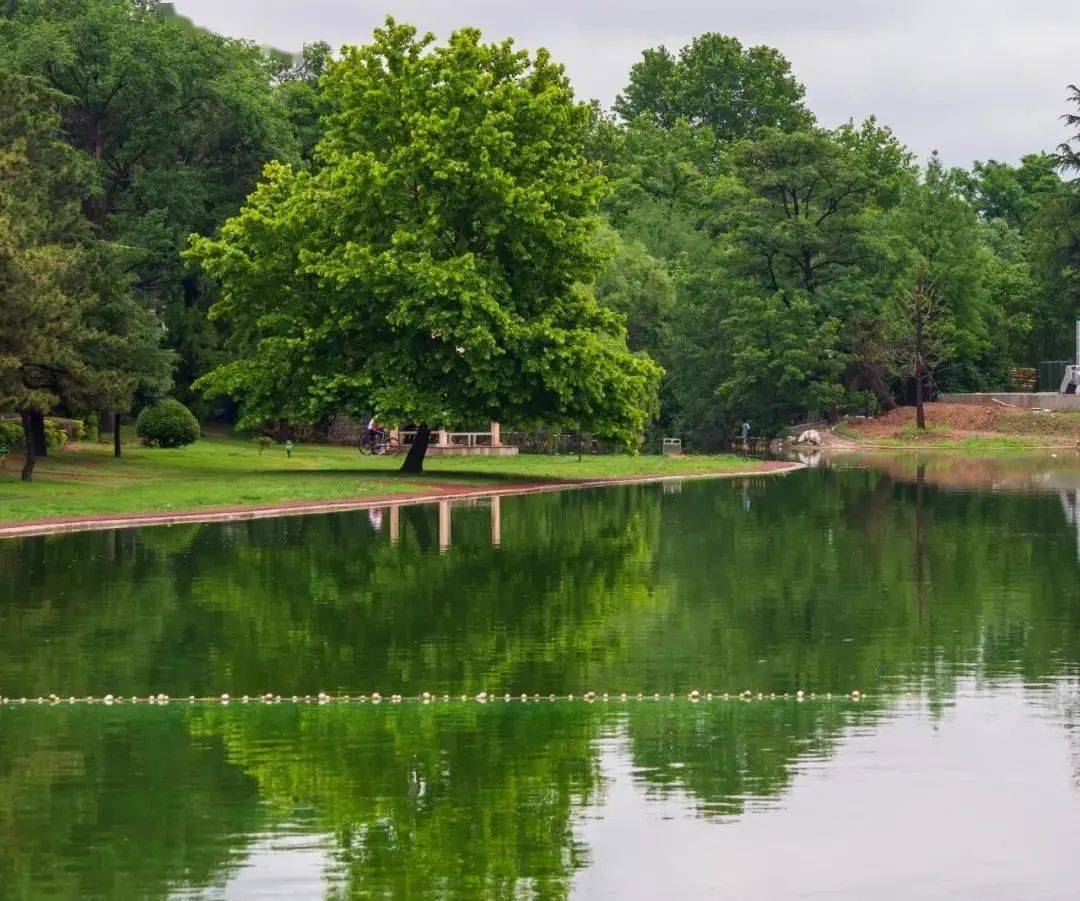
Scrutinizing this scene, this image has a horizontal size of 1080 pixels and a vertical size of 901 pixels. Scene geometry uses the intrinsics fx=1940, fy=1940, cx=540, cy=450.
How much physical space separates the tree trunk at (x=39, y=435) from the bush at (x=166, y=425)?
25.2 ft

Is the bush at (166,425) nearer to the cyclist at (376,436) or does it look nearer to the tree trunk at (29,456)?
the cyclist at (376,436)

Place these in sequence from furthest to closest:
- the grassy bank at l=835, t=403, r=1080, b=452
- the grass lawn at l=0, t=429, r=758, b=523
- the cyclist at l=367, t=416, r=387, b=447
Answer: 1. the grassy bank at l=835, t=403, r=1080, b=452
2. the cyclist at l=367, t=416, r=387, b=447
3. the grass lawn at l=0, t=429, r=758, b=523

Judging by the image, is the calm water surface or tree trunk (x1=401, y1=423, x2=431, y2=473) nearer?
the calm water surface

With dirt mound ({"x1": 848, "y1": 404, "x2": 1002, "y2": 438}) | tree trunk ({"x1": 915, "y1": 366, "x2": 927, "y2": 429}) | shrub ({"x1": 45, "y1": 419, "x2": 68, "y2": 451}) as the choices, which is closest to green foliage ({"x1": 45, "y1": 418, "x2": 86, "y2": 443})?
shrub ({"x1": 45, "y1": 419, "x2": 68, "y2": 451})

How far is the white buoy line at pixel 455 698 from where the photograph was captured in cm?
2066

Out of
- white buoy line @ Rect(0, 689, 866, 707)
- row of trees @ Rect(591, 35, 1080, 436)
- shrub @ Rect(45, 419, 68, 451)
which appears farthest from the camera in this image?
row of trees @ Rect(591, 35, 1080, 436)

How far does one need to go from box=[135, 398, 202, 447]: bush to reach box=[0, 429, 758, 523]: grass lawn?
0.51 metres

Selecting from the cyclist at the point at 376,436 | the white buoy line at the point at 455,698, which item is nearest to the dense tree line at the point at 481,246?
the cyclist at the point at 376,436

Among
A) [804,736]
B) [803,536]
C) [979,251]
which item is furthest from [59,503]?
[979,251]

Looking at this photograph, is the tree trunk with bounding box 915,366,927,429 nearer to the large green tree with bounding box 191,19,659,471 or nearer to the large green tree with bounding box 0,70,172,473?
the large green tree with bounding box 191,19,659,471

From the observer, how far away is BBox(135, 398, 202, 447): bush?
73.8 meters

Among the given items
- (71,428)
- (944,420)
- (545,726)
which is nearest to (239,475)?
(71,428)

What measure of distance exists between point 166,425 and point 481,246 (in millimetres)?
16252

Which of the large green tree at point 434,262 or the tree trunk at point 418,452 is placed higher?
the large green tree at point 434,262
